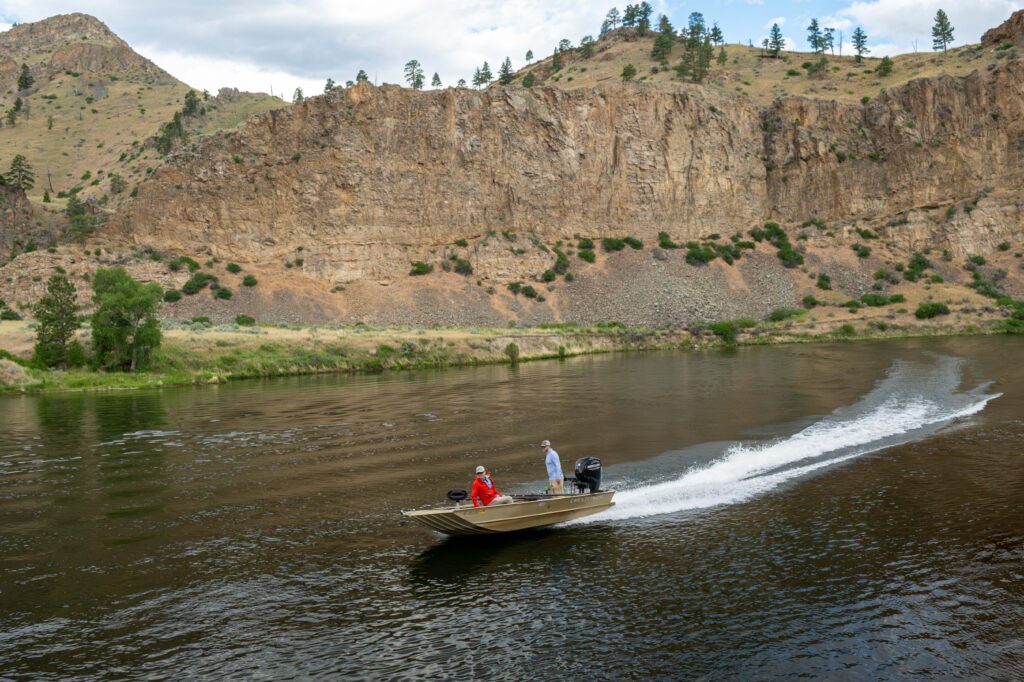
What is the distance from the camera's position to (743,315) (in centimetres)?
7731

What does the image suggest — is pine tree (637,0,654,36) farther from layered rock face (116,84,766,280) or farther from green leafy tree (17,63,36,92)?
green leafy tree (17,63,36,92)

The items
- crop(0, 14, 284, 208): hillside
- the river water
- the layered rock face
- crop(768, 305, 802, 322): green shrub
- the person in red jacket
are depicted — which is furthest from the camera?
crop(0, 14, 284, 208): hillside

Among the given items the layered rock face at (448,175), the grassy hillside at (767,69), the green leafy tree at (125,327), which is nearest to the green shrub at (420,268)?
the layered rock face at (448,175)

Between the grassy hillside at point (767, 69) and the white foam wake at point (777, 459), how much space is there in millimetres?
83572

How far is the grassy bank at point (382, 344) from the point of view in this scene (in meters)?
42.7

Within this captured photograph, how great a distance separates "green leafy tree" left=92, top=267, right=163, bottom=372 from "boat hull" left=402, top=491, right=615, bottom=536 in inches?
1380

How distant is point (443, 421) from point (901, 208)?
3268 inches

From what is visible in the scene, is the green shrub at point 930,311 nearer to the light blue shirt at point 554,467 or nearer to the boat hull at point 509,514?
the boat hull at point 509,514

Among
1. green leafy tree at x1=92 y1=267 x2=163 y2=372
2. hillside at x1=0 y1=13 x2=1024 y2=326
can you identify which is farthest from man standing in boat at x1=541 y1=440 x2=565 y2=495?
hillside at x1=0 y1=13 x2=1024 y2=326

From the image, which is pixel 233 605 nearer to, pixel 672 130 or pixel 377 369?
pixel 377 369

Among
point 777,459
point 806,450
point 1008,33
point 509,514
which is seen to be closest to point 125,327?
point 509,514

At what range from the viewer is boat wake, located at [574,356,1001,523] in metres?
16.7

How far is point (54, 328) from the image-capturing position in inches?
1693

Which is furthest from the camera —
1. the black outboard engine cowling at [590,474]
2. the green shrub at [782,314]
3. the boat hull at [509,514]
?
the green shrub at [782,314]
